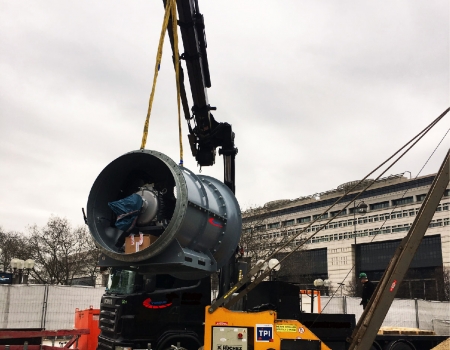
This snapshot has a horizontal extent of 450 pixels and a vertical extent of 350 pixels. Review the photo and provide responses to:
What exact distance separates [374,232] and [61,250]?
55.9m

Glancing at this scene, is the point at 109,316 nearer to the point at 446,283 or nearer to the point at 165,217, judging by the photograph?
the point at 165,217

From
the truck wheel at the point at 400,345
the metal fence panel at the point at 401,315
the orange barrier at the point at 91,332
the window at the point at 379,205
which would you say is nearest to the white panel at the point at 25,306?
the orange barrier at the point at 91,332

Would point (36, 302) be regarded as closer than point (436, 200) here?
No

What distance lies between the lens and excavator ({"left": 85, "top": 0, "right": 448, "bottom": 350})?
648 centimetres

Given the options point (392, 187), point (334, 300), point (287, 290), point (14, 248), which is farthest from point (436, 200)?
point (392, 187)

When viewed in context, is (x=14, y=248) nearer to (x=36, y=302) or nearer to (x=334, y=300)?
(x=36, y=302)

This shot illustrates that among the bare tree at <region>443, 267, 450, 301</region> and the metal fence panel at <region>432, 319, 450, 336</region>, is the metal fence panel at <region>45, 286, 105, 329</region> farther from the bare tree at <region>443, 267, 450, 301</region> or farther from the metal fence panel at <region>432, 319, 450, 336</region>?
the bare tree at <region>443, 267, 450, 301</region>

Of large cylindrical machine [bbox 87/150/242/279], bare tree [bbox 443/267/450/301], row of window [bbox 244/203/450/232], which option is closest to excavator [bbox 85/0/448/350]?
large cylindrical machine [bbox 87/150/242/279]

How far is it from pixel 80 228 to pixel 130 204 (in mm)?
44820

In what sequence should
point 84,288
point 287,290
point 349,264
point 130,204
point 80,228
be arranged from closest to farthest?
point 130,204 < point 287,290 < point 84,288 < point 80,228 < point 349,264

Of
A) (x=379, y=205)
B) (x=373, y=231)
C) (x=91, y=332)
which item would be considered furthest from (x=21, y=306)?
(x=373, y=231)

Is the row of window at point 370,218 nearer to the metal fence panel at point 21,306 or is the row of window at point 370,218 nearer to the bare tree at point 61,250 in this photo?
the bare tree at point 61,250

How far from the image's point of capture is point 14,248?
54.8m

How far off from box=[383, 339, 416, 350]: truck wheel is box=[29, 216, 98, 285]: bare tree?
38.7 metres
